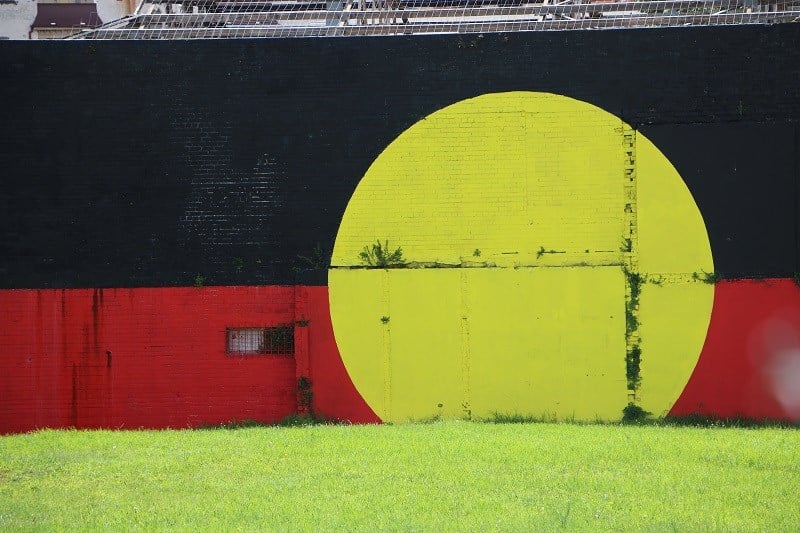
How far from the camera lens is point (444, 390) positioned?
13633mm

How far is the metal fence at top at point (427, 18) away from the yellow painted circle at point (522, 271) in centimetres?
149

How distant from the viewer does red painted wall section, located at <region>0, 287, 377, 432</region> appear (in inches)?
543

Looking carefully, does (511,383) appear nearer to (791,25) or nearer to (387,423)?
(387,423)

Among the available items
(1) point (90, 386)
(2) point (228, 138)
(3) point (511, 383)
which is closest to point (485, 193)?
(3) point (511, 383)

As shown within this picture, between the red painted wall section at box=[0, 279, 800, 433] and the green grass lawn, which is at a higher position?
the red painted wall section at box=[0, 279, 800, 433]

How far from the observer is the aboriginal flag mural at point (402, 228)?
13.6 meters

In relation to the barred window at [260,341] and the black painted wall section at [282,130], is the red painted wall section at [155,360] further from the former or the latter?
the black painted wall section at [282,130]

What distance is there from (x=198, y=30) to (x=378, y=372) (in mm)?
5309

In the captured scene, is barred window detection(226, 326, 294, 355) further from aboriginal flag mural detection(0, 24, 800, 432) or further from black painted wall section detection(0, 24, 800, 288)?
black painted wall section detection(0, 24, 800, 288)

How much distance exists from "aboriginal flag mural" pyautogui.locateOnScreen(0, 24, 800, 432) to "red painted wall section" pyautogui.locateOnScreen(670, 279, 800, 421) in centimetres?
3

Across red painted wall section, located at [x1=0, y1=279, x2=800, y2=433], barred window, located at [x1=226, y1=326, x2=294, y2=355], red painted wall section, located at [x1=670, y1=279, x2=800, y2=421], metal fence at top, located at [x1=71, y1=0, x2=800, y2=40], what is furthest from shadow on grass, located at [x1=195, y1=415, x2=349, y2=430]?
metal fence at top, located at [x1=71, y1=0, x2=800, y2=40]

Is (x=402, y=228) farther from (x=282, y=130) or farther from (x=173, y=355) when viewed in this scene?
(x=173, y=355)

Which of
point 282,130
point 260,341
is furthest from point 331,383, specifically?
point 282,130

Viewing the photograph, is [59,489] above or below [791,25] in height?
below
